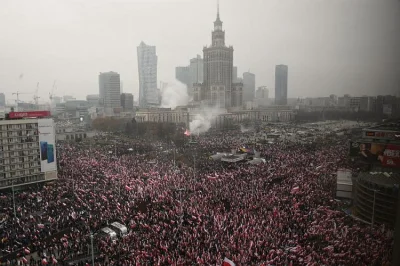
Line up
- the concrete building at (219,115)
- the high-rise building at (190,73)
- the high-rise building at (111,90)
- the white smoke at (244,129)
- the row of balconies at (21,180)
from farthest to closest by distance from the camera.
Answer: the high-rise building at (111,90), the high-rise building at (190,73), the concrete building at (219,115), the white smoke at (244,129), the row of balconies at (21,180)

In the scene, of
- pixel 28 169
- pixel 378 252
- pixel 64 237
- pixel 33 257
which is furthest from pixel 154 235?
pixel 28 169

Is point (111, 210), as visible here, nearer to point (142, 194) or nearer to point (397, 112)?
point (142, 194)

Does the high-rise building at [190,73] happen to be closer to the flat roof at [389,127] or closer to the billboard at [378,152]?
the billboard at [378,152]

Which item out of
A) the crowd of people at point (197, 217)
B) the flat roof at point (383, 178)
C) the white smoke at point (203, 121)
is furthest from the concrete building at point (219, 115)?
the flat roof at point (383, 178)

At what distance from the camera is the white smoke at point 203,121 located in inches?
1666

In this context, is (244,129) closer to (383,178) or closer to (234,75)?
(234,75)

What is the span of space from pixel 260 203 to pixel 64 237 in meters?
8.09

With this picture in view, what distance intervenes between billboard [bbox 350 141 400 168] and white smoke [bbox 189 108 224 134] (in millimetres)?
26030

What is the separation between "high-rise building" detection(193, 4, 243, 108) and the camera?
60781 mm

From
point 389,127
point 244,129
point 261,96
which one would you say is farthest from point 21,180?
point 261,96

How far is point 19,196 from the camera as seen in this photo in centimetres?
1569

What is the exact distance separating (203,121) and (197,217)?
34.7 metres

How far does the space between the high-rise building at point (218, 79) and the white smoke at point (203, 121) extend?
327 inches

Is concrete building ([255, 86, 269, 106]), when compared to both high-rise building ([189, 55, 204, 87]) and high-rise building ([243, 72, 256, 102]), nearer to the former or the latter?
high-rise building ([243, 72, 256, 102])
